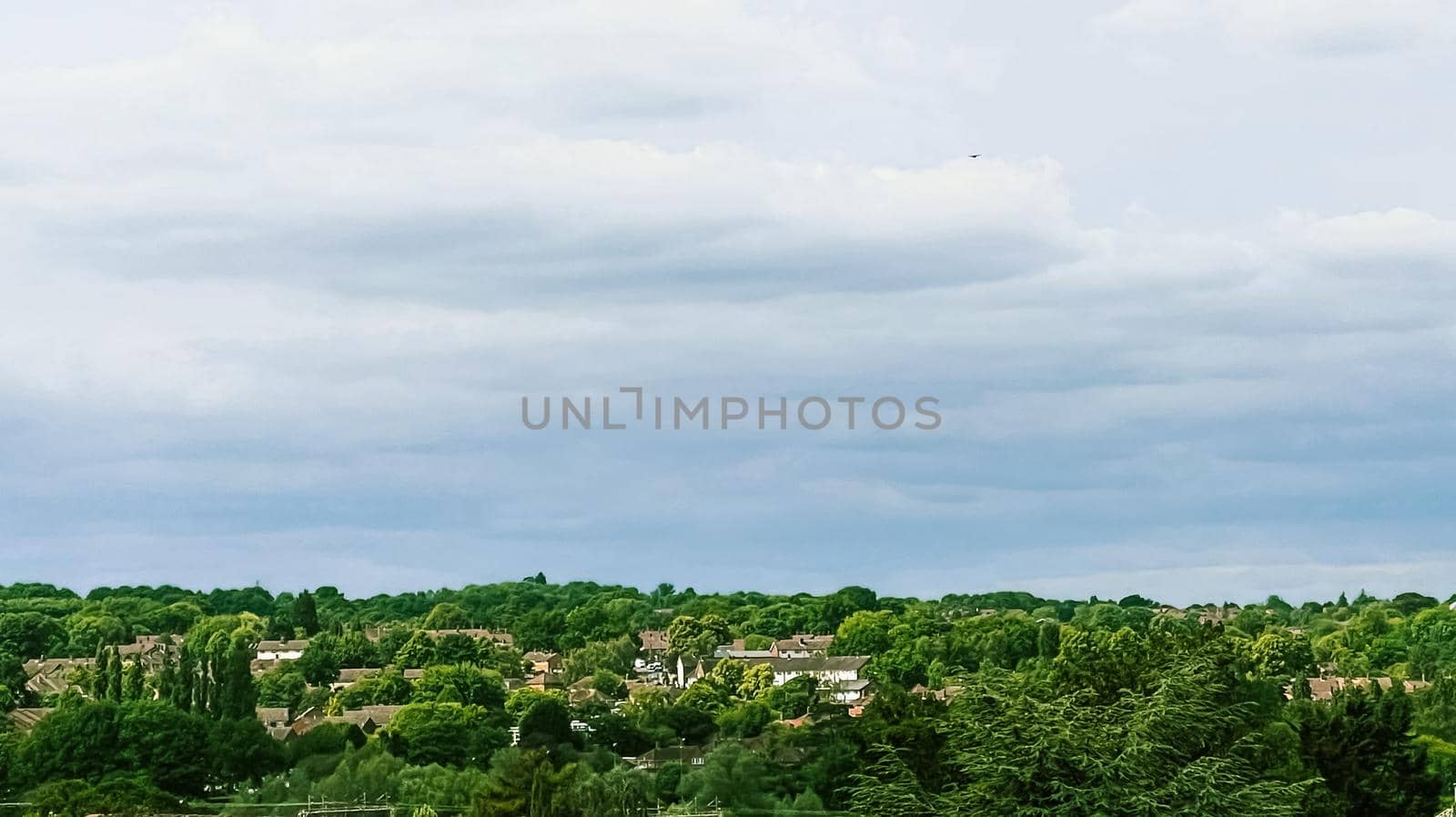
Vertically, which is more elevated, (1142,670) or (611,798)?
(1142,670)

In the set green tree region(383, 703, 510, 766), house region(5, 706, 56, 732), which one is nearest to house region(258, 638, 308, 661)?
house region(5, 706, 56, 732)

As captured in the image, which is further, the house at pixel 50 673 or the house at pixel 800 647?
the house at pixel 800 647

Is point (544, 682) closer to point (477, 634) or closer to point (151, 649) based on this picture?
point (151, 649)

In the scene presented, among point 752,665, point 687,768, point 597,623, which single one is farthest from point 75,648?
point 687,768

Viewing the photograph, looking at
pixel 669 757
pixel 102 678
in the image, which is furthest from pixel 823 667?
pixel 102 678

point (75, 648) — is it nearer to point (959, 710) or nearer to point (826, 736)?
point (826, 736)

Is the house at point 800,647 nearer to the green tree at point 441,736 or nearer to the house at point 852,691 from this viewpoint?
the house at point 852,691

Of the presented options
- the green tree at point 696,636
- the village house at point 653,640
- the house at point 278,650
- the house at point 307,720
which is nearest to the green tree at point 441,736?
the house at point 307,720
